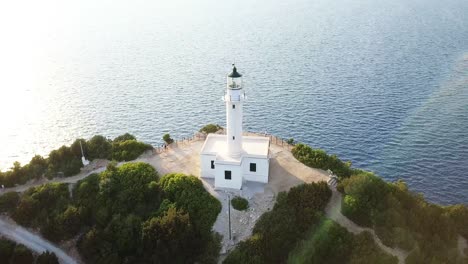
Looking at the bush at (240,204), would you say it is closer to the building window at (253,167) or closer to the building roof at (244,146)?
the building window at (253,167)

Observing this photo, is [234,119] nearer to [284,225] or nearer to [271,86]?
[284,225]

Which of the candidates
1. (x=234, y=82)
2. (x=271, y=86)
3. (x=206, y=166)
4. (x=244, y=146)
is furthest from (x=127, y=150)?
(x=271, y=86)

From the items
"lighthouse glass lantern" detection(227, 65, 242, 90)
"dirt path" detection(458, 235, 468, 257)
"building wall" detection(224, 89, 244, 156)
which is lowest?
"dirt path" detection(458, 235, 468, 257)

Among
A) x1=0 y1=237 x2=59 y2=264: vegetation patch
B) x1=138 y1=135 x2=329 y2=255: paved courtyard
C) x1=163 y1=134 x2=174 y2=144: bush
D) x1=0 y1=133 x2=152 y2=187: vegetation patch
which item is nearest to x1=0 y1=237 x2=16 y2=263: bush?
x1=0 y1=237 x2=59 y2=264: vegetation patch

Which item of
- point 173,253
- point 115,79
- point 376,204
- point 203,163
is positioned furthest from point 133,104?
point 376,204

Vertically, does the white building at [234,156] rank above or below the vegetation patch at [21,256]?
above

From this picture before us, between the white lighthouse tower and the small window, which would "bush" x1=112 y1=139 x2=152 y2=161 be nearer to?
the white lighthouse tower

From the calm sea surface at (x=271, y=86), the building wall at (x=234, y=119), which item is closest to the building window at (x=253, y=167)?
the building wall at (x=234, y=119)
